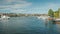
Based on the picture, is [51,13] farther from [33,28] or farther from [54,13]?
[33,28]

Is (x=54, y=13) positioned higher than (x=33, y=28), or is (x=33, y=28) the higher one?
(x=54, y=13)

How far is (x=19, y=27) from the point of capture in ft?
19.1

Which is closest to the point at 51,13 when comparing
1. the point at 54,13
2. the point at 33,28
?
the point at 54,13

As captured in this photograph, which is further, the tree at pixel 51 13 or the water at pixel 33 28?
the water at pixel 33 28

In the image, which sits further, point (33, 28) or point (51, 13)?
point (33, 28)

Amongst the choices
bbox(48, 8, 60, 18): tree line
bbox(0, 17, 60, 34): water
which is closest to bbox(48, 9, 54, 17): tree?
bbox(48, 8, 60, 18): tree line

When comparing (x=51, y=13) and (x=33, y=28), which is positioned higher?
(x=51, y=13)

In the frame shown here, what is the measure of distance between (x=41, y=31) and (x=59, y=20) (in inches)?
29.1

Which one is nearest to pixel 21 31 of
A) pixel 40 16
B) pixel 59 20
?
pixel 40 16

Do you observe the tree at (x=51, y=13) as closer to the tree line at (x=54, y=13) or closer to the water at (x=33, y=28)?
the tree line at (x=54, y=13)

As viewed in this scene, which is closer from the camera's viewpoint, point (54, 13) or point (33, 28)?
point (54, 13)

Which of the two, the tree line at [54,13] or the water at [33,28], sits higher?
the tree line at [54,13]

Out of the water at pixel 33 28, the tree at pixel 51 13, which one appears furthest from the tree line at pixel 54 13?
the water at pixel 33 28

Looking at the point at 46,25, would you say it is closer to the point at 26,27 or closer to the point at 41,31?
the point at 41,31
